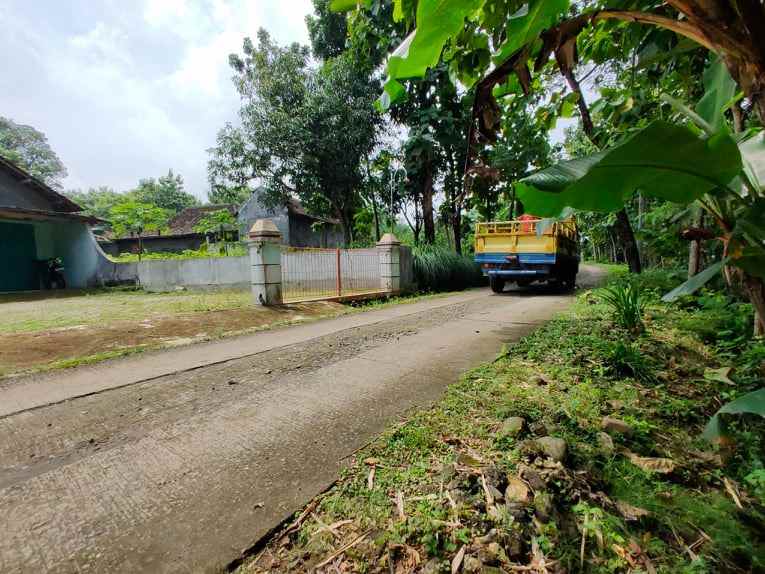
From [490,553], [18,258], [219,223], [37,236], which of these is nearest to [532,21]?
[490,553]

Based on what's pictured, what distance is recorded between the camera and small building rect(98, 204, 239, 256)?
2411 cm

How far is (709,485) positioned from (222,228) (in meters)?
22.6

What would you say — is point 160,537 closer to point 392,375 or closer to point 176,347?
point 392,375

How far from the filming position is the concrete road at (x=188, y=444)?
144 cm

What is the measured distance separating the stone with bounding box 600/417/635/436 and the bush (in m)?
9.57

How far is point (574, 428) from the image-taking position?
2111 millimetres

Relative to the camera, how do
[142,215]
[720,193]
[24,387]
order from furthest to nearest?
1. [142,215]
2. [24,387]
3. [720,193]

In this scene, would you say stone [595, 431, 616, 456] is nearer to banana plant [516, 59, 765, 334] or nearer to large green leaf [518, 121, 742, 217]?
banana plant [516, 59, 765, 334]

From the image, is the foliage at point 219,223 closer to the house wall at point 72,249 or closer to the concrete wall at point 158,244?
the concrete wall at point 158,244

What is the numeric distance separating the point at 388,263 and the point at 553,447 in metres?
8.53

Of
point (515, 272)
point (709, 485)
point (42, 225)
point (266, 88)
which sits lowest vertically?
point (709, 485)

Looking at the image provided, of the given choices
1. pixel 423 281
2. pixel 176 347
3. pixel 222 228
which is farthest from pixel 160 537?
pixel 222 228

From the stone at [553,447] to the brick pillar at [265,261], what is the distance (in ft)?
21.6

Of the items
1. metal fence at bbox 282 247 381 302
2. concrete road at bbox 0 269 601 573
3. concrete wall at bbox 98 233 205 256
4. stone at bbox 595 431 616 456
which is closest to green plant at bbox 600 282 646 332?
concrete road at bbox 0 269 601 573
